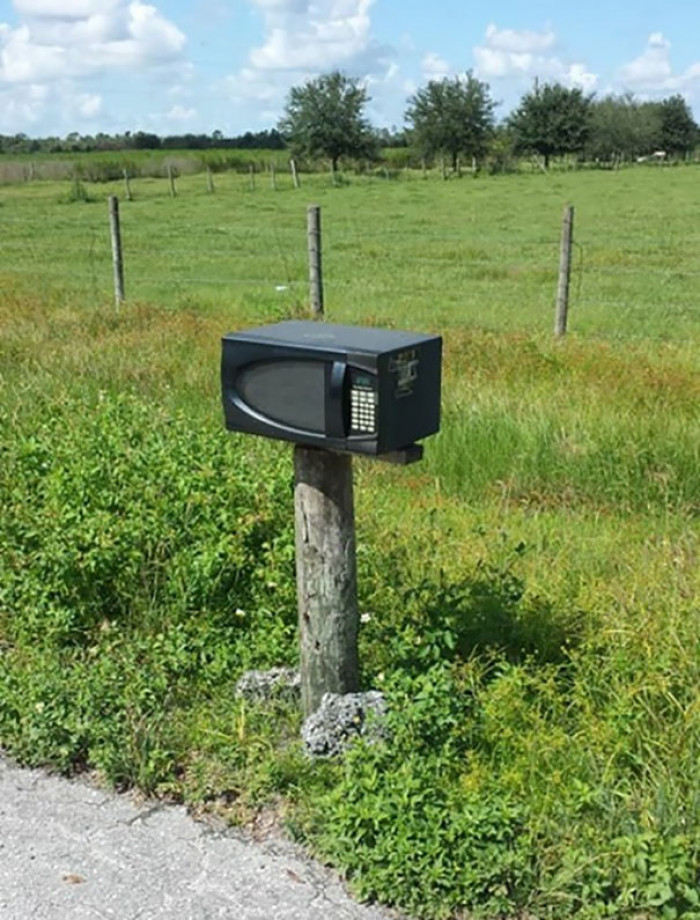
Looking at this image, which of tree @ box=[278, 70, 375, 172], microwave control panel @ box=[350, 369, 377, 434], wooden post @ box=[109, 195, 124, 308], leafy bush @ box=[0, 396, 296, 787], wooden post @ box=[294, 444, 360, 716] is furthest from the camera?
tree @ box=[278, 70, 375, 172]

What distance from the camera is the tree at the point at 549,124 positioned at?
238 ft

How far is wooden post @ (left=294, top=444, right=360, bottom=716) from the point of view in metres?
3.37

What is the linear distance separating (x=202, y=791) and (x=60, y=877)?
502 millimetres

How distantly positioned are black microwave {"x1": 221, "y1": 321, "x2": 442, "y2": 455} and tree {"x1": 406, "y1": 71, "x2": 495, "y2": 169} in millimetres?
67618

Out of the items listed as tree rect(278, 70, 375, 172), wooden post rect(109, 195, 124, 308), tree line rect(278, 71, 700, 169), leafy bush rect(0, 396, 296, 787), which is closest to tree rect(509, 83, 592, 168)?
tree line rect(278, 71, 700, 169)

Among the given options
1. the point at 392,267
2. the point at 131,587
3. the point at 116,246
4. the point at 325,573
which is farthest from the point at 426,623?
the point at 392,267

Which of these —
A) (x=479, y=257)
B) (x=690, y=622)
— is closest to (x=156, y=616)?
(x=690, y=622)

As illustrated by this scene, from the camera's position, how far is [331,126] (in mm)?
62250

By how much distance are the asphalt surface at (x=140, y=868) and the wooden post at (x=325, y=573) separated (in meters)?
0.61

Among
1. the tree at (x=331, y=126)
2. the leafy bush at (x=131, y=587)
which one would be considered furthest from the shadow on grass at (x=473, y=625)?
the tree at (x=331, y=126)

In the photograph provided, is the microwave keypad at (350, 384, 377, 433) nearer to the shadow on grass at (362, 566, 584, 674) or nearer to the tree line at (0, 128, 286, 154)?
the shadow on grass at (362, 566, 584, 674)

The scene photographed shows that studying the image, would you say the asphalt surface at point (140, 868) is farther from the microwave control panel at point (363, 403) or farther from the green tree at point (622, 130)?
the green tree at point (622, 130)

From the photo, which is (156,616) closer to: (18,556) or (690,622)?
(18,556)

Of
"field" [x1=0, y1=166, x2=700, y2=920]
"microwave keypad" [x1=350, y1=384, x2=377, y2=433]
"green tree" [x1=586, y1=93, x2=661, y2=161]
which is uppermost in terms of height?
"green tree" [x1=586, y1=93, x2=661, y2=161]
